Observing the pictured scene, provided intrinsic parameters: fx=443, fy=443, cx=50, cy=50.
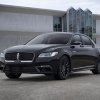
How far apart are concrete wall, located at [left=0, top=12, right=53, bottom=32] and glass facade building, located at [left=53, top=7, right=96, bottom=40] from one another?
8.85 feet

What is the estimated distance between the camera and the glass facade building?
81.2 meters

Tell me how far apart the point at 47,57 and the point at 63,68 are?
0.72 metres

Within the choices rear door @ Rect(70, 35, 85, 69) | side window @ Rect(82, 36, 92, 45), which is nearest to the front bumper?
rear door @ Rect(70, 35, 85, 69)

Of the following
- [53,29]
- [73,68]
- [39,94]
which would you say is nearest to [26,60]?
[73,68]

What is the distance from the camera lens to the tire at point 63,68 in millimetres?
11719

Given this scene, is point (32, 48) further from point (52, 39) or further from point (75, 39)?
point (75, 39)

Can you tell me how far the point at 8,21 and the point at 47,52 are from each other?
61.9m

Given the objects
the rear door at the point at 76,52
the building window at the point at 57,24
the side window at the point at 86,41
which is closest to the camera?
the rear door at the point at 76,52

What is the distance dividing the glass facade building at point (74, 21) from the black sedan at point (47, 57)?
220 ft

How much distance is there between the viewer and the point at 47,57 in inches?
452

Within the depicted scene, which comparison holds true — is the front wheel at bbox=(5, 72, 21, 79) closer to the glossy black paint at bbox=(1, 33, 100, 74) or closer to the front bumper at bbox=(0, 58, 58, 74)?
the glossy black paint at bbox=(1, 33, 100, 74)

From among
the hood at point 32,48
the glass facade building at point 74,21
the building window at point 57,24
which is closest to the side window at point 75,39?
the hood at point 32,48

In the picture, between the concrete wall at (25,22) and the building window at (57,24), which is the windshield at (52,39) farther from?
the building window at (57,24)

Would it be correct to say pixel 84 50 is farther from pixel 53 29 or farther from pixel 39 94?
pixel 53 29
